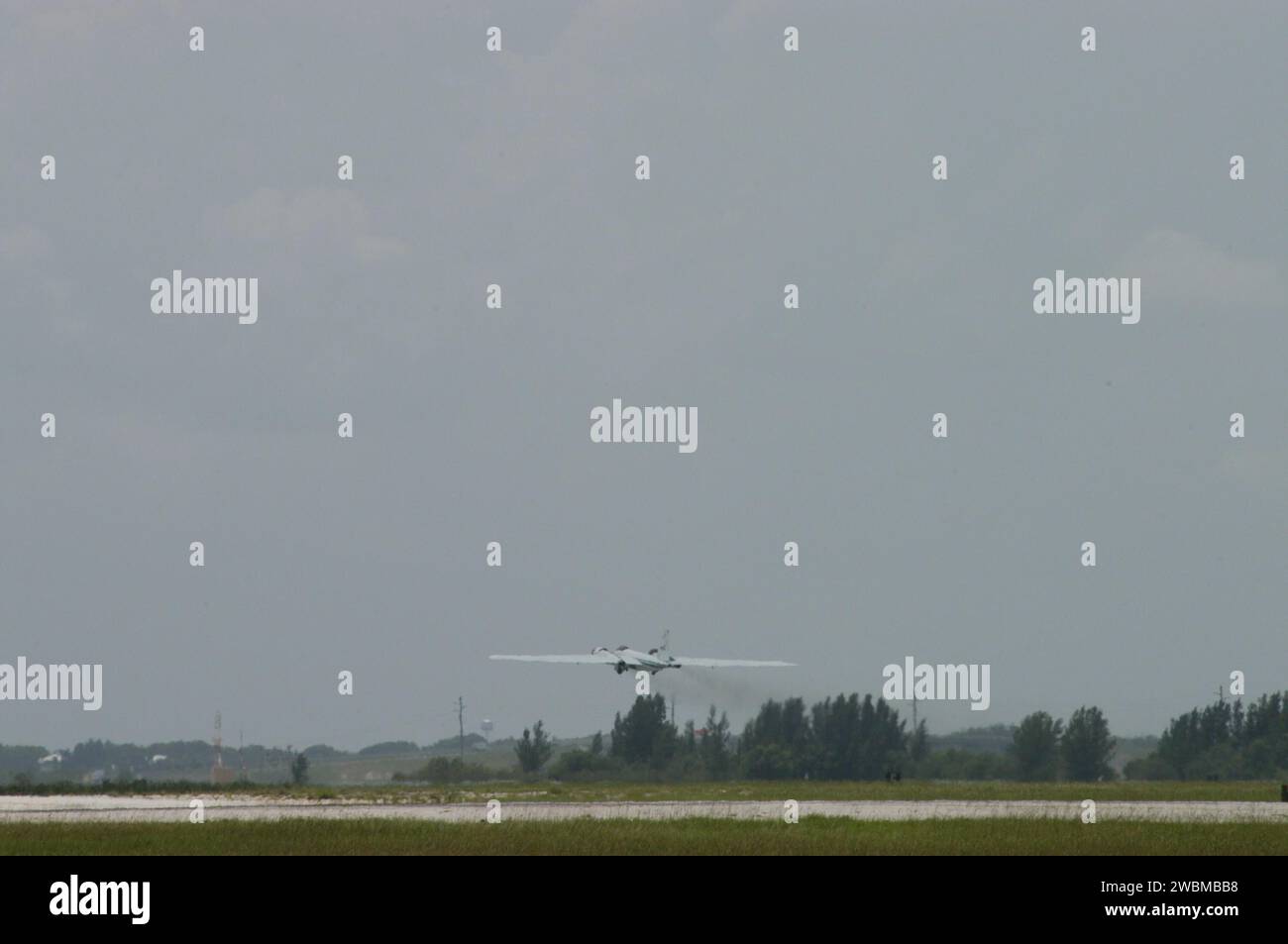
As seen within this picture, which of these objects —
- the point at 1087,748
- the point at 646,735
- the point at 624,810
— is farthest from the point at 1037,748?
the point at 624,810

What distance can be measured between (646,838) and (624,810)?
618 inches

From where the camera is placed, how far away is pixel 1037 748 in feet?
426

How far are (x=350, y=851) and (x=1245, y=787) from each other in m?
68.9

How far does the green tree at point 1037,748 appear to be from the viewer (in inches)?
5059

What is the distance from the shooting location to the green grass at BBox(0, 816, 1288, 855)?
47.6 meters

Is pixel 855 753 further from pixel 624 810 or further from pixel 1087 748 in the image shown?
pixel 624 810

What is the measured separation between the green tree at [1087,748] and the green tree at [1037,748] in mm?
840

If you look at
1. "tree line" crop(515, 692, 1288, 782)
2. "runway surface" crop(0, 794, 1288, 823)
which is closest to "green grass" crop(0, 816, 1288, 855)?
"runway surface" crop(0, 794, 1288, 823)

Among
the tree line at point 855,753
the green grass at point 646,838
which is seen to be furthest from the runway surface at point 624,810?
the tree line at point 855,753
